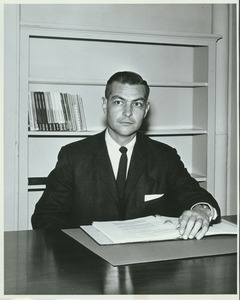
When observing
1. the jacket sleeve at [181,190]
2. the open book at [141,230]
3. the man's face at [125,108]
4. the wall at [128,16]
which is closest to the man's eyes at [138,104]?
the man's face at [125,108]

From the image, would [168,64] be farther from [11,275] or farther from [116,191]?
[11,275]

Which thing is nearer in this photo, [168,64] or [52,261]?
[52,261]

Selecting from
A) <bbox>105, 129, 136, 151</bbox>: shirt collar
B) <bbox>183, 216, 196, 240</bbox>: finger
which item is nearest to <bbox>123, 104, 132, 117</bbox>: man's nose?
<bbox>105, 129, 136, 151</bbox>: shirt collar

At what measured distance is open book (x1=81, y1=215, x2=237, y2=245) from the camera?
1.54 meters

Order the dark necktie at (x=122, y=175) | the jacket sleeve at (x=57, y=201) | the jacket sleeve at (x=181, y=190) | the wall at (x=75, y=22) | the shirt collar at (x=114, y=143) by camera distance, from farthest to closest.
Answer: the wall at (x=75, y=22) < the shirt collar at (x=114, y=143) < the dark necktie at (x=122, y=175) < the jacket sleeve at (x=181, y=190) < the jacket sleeve at (x=57, y=201)

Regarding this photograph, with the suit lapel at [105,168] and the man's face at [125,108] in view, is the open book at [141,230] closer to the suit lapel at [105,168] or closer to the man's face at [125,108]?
the suit lapel at [105,168]

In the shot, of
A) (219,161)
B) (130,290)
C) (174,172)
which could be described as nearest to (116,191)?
(174,172)

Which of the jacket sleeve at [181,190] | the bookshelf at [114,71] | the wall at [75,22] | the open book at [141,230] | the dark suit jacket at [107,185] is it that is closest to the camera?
the open book at [141,230]

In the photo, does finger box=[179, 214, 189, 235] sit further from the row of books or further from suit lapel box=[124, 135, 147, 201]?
the row of books

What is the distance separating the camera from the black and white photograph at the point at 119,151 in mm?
1289

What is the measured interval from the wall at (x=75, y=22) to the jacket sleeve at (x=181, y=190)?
1167mm

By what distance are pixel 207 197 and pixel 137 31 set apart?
1674mm

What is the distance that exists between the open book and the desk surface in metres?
0.13

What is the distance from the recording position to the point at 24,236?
168 centimetres
